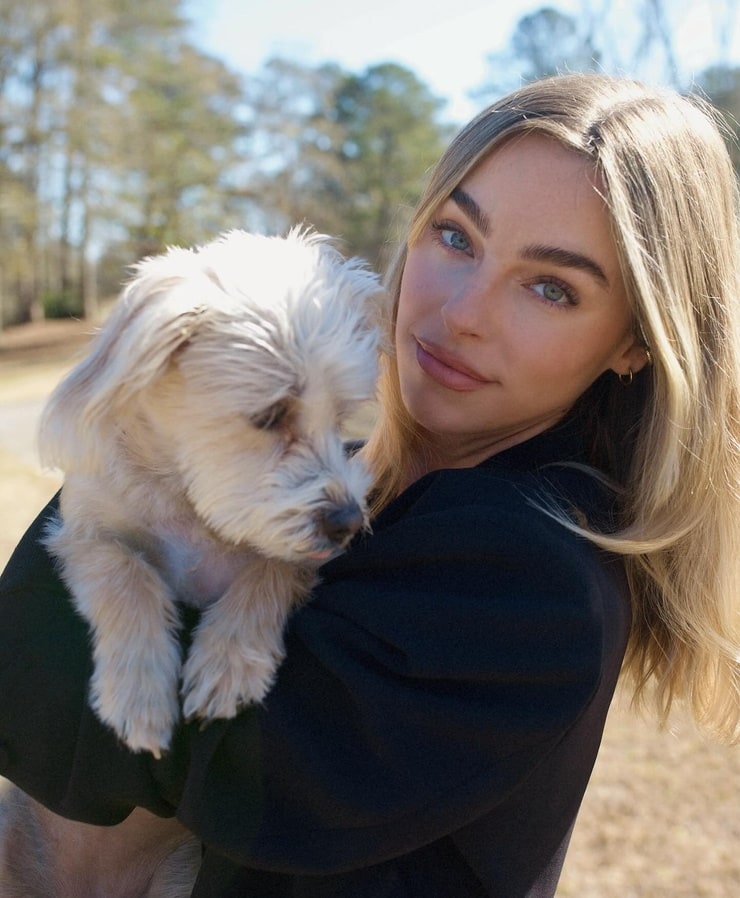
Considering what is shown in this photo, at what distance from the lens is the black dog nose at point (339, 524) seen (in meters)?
2.49

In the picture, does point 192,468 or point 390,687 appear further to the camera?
point 192,468

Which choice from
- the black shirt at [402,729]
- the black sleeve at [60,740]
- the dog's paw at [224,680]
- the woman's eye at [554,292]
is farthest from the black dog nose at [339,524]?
the woman's eye at [554,292]

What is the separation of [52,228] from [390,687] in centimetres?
4557

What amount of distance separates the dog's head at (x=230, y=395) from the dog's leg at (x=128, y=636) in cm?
25

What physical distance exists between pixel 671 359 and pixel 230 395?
3.95 ft

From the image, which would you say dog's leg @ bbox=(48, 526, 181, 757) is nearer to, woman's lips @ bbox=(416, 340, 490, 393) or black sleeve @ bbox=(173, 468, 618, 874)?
black sleeve @ bbox=(173, 468, 618, 874)

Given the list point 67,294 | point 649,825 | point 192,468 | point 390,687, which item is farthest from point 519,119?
point 67,294

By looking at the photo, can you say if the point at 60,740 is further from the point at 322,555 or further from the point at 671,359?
the point at 671,359

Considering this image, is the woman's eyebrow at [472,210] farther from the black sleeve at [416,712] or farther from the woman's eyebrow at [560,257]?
the black sleeve at [416,712]

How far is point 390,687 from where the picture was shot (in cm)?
190

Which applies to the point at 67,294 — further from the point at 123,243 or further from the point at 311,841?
the point at 311,841

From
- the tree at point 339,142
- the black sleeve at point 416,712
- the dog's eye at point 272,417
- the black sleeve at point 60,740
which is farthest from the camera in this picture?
the tree at point 339,142

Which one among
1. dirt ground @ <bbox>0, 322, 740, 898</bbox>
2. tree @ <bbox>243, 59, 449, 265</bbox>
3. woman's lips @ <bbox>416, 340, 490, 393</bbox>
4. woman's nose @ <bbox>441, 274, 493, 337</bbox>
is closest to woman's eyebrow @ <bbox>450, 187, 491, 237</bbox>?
woman's nose @ <bbox>441, 274, 493, 337</bbox>

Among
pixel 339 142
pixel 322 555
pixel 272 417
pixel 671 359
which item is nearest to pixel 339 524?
pixel 322 555
